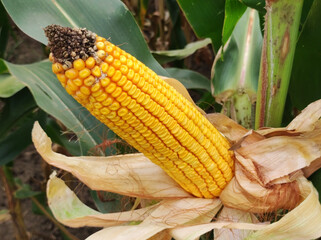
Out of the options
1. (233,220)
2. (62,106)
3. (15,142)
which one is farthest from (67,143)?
(233,220)

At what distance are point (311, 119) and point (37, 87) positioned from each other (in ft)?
2.22

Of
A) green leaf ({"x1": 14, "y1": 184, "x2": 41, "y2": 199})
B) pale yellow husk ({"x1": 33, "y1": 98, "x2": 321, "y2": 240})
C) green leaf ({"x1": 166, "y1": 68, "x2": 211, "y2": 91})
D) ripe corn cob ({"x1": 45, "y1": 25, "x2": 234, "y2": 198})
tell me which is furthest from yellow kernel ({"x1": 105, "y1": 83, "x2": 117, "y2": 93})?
green leaf ({"x1": 14, "y1": 184, "x2": 41, "y2": 199})

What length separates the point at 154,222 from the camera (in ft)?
2.80

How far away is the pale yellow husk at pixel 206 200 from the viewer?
830mm

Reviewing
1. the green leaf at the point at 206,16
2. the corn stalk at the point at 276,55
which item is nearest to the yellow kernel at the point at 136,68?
the corn stalk at the point at 276,55

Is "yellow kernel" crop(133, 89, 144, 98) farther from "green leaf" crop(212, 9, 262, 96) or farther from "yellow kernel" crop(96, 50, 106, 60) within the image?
"green leaf" crop(212, 9, 262, 96)

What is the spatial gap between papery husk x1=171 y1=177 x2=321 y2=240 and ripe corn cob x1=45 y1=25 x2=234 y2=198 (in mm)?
113

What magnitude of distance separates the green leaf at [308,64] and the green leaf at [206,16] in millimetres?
229

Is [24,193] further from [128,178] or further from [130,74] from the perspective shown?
[130,74]

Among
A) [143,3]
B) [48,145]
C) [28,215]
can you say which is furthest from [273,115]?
[28,215]

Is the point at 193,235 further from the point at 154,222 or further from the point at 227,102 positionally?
the point at 227,102

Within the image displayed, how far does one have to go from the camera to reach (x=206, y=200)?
89 cm

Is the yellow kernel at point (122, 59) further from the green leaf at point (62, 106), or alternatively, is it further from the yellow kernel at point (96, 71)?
the green leaf at point (62, 106)

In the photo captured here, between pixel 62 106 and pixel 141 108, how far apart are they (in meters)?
0.51
